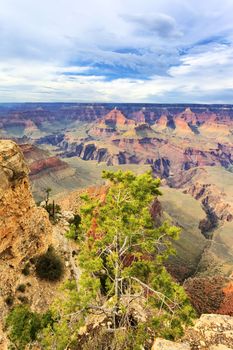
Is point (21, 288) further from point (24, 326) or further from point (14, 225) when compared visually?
point (24, 326)

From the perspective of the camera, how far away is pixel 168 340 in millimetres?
18469

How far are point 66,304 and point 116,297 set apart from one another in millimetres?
3028

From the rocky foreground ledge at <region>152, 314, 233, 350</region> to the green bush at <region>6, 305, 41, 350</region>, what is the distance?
10.5 metres

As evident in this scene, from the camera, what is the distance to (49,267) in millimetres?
34750

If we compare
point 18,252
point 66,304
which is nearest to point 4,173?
point 18,252

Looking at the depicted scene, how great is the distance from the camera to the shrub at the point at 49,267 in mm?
33938

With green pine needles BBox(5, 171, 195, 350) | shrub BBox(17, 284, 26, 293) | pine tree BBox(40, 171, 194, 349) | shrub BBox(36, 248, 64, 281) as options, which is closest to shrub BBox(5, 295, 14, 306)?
shrub BBox(17, 284, 26, 293)

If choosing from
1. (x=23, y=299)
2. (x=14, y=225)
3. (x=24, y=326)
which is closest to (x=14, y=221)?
(x=14, y=225)

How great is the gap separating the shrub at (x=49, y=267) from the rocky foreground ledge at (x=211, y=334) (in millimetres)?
→ 15631

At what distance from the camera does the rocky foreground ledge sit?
2210 centimetres

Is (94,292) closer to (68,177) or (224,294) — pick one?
(224,294)

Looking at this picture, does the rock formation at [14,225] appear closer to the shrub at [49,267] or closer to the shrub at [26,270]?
the shrub at [26,270]

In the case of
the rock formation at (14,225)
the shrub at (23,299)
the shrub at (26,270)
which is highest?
the rock formation at (14,225)

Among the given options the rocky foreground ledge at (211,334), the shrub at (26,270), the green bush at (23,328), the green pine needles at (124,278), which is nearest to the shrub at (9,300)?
the shrub at (26,270)
